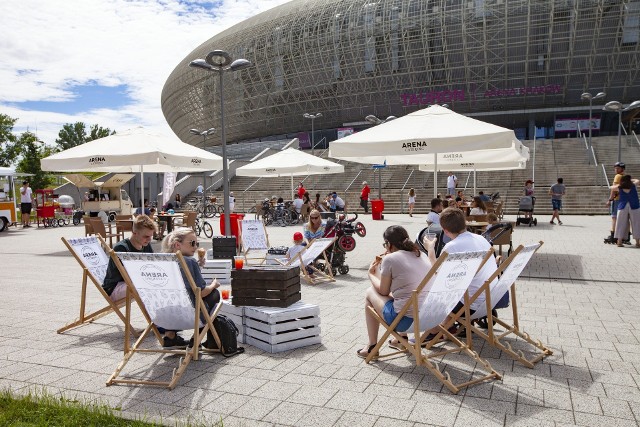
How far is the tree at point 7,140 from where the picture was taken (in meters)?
46.1

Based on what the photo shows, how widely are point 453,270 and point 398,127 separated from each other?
592 cm

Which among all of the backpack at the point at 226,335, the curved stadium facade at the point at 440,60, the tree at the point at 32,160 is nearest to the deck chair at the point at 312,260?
the backpack at the point at 226,335

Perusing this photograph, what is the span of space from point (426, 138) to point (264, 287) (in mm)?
4671

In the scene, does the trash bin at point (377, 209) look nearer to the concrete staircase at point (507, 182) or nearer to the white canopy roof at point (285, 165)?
the concrete staircase at point (507, 182)

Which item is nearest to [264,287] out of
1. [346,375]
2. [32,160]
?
[346,375]

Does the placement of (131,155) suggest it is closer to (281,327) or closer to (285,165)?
(285,165)

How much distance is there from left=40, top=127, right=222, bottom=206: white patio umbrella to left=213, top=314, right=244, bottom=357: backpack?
7759mm

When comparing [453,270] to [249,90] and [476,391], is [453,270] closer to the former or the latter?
[476,391]

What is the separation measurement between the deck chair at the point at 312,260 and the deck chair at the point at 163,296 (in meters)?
3.64

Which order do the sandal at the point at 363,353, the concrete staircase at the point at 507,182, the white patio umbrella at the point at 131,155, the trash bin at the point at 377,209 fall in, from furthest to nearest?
the concrete staircase at the point at 507,182, the trash bin at the point at 377,209, the white patio umbrella at the point at 131,155, the sandal at the point at 363,353

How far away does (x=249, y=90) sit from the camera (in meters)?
66.8

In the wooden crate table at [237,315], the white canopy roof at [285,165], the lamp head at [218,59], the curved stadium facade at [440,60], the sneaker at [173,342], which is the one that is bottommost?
the sneaker at [173,342]

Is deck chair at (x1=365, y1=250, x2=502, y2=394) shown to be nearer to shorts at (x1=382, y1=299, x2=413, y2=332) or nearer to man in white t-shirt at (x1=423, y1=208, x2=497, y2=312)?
shorts at (x1=382, y1=299, x2=413, y2=332)

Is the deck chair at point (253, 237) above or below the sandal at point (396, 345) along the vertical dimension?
above
